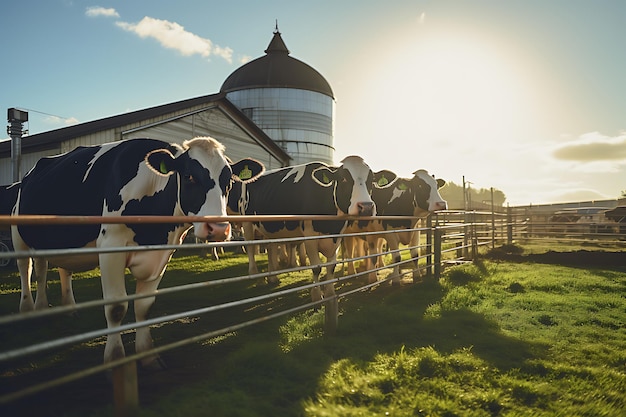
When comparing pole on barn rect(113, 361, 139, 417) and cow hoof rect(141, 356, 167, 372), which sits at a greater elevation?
pole on barn rect(113, 361, 139, 417)

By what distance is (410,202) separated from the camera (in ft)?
29.5

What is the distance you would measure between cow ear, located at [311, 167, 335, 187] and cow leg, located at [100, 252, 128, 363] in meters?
3.03

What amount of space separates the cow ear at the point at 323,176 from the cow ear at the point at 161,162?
2.57 m

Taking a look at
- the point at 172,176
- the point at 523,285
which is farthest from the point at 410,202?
the point at 172,176

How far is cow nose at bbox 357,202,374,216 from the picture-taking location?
18.1 feet

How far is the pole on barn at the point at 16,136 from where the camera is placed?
→ 11.8 m

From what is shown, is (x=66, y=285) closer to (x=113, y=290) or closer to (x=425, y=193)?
(x=113, y=290)

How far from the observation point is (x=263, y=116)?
2383cm

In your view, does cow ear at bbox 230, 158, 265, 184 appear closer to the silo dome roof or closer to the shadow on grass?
the shadow on grass

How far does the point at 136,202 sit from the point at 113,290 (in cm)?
74

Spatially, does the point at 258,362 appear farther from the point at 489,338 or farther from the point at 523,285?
the point at 523,285

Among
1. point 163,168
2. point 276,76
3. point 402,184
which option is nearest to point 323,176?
point 163,168

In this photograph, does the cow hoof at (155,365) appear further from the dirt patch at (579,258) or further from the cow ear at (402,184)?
the dirt patch at (579,258)

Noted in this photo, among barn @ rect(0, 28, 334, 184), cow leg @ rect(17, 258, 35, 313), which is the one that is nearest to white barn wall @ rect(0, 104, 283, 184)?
barn @ rect(0, 28, 334, 184)
